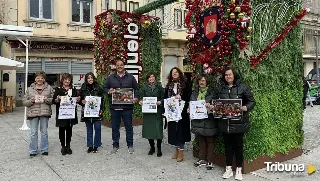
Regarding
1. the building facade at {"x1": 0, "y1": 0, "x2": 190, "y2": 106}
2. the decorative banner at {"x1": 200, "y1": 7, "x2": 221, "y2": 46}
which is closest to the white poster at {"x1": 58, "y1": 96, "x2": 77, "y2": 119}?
the decorative banner at {"x1": 200, "y1": 7, "x2": 221, "y2": 46}

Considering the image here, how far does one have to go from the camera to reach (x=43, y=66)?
17.0 m

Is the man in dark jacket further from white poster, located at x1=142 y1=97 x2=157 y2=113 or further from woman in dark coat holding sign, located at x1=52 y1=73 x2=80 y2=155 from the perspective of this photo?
woman in dark coat holding sign, located at x1=52 y1=73 x2=80 y2=155

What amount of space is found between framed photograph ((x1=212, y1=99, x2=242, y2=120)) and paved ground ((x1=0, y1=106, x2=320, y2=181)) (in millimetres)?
985

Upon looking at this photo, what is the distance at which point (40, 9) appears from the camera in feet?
54.5

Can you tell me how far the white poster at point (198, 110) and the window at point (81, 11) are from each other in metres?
14.8

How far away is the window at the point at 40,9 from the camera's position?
648 inches

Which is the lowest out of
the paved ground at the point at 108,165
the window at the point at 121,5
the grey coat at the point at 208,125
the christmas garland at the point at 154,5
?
the paved ground at the point at 108,165

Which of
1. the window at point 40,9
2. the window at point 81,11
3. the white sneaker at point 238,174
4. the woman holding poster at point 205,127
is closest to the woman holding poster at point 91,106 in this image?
the woman holding poster at point 205,127

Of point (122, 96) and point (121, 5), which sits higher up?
point (121, 5)

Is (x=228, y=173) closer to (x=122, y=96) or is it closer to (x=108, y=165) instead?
(x=108, y=165)

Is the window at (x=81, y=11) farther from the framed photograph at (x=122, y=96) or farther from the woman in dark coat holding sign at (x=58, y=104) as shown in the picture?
the framed photograph at (x=122, y=96)

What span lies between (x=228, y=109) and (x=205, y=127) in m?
0.66

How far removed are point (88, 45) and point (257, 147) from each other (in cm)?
1509

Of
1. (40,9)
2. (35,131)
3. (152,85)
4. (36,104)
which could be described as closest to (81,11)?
(40,9)
